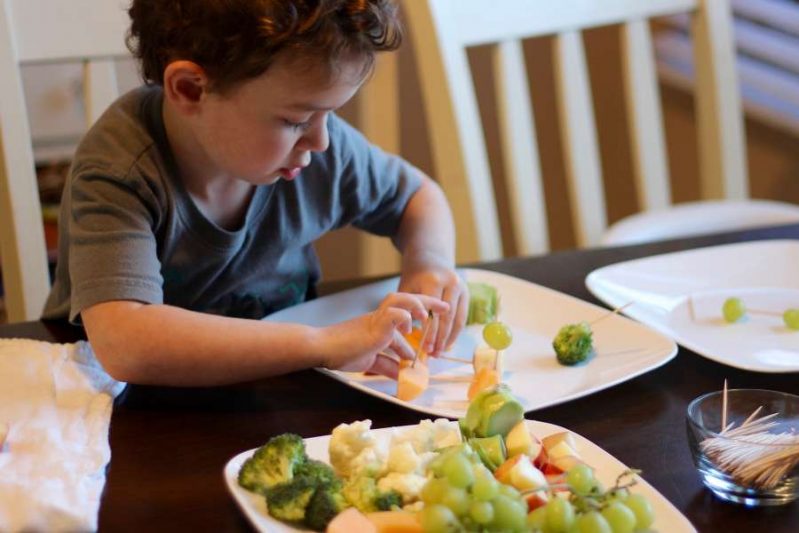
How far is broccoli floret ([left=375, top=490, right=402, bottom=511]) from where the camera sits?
2.41 ft

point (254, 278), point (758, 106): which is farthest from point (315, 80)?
point (758, 106)

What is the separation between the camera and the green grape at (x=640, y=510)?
2.34 feet

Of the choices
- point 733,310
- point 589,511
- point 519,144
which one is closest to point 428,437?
point 589,511

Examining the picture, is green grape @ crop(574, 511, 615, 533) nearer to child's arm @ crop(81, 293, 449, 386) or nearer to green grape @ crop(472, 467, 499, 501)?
green grape @ crop(472, 467, 499, 501)

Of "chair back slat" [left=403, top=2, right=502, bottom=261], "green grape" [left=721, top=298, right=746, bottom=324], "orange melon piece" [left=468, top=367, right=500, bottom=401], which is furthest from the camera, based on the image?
"chair back slat" [left=403, top=2, right=502, bottom=261]

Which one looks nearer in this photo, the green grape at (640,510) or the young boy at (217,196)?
the green grape at (640,510)

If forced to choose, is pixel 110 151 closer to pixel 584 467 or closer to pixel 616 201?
pixel 584 467

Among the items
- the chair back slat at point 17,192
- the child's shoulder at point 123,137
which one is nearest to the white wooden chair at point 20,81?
the chair back slat at point 17,192

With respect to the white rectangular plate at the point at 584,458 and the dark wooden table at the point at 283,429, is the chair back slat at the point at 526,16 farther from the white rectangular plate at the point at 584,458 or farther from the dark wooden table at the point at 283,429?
the white rectangular plate at the point at 584,458

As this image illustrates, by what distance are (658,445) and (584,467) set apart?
0.19 meters

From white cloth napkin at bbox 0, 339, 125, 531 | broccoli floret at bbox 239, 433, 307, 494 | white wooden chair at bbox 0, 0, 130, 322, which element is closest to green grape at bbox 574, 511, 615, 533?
broccoli floret at bbox 239, 433, 307, 494

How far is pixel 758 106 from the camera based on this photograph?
2328 mm

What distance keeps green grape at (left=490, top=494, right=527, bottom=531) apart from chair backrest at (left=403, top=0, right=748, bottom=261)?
3.16 ft

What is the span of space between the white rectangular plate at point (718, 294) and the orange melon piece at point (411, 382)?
0.91 ft
